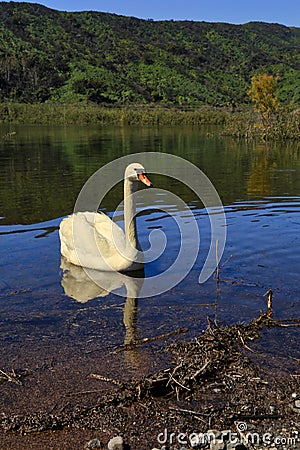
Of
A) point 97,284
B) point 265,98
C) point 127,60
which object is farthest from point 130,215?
point 127,60

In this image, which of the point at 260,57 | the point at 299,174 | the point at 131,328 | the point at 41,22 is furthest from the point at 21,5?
the point at 131,328

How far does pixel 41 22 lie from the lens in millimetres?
152750

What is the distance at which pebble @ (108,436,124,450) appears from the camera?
3.94 metres

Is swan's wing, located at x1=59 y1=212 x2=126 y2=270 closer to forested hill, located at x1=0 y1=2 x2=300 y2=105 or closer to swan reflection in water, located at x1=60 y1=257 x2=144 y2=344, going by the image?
swan reflection in water, located at x1=60 y1=257 x2=144 y2=344

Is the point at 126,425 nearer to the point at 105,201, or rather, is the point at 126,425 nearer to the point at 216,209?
the point at 216,209

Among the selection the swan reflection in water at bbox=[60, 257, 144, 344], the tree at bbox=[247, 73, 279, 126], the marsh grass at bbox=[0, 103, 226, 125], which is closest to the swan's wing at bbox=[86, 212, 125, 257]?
the swan reflection in water at bbox=[60, 257, 144, 344]

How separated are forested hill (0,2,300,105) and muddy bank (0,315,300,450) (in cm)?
8695

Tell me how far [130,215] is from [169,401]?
12.8 feet

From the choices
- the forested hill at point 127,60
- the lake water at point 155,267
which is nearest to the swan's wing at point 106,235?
the lake water at point 155,267

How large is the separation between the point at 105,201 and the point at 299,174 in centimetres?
835

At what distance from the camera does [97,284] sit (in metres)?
7.89

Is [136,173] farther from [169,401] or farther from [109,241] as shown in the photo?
[169,401]

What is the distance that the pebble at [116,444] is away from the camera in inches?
155

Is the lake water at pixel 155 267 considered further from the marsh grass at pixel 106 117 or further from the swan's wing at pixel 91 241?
the marsh grass at pixel 106 117
